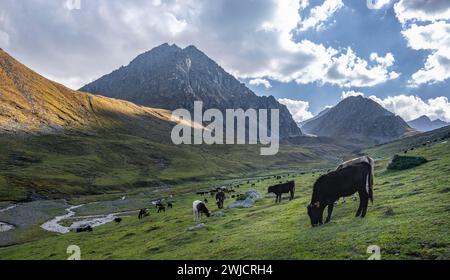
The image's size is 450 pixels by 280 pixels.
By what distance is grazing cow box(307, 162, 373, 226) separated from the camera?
2509 cm

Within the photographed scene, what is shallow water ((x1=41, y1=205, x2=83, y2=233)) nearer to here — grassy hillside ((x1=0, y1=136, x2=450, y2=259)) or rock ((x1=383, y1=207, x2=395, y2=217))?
grassy hillside ((x1=0, y1=136, x2=450, y2=259))

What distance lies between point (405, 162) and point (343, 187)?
1235 inches

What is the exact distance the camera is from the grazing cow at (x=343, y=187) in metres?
25.1

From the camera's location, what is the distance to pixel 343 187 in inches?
1000

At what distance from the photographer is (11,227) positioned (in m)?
69.7

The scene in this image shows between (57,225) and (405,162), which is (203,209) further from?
(57,225)

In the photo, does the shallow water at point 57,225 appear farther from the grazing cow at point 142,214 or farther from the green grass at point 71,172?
the green grass at point 71,172

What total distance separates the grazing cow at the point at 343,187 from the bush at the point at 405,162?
91.5 feet

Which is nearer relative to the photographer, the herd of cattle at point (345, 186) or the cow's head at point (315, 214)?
the herd of cattle at point (345, 186)

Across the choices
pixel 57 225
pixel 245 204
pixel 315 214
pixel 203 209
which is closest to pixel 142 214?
pixel 57 225

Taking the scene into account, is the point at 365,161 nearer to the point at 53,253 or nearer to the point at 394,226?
the point at 394,226

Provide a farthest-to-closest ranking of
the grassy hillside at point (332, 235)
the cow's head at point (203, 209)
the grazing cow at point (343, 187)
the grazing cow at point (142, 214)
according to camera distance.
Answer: the grazing cow at point (142, 214) < the cow's head at point (203, 209) < the grazing cow at point (343, 187) < the grassy hillside at point (332, 235)

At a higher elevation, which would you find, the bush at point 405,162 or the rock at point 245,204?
the bush at point 405,162

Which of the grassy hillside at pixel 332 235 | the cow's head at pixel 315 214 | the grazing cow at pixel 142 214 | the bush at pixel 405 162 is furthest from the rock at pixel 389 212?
the grazing cow at pixel 142 214
